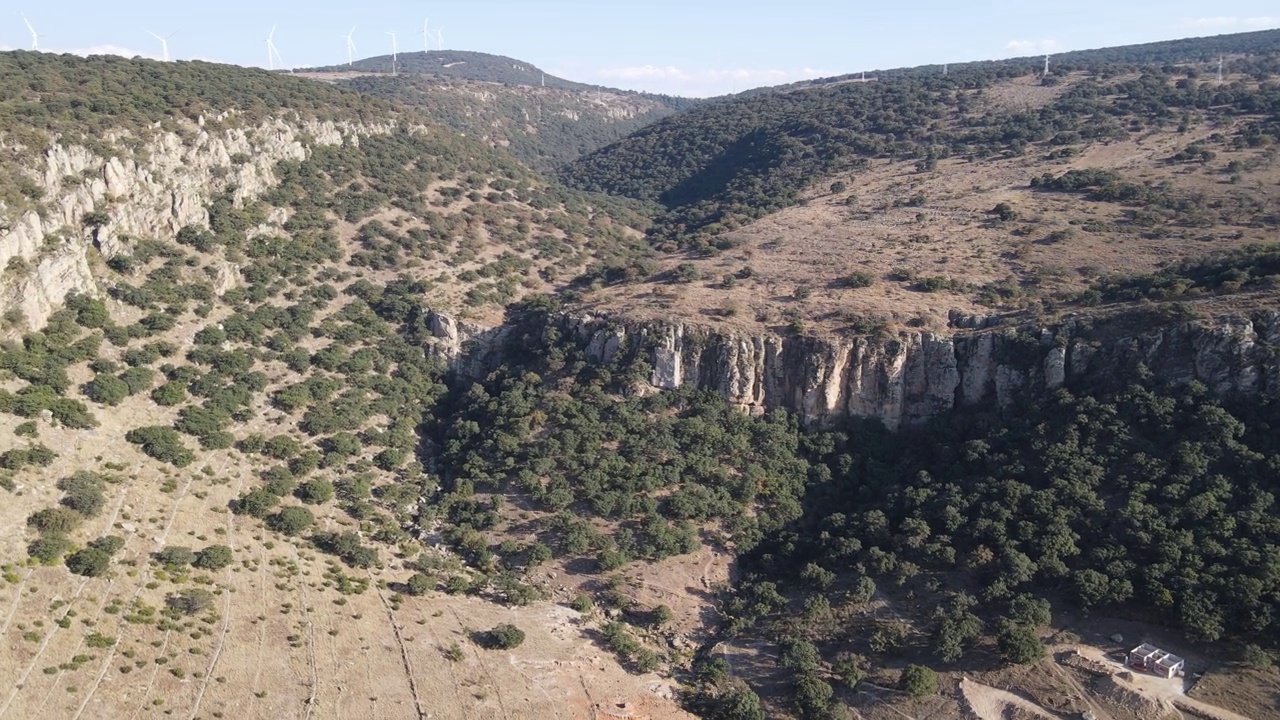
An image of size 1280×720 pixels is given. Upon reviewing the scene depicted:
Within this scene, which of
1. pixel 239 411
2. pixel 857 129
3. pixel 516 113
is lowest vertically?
pixel 239 411

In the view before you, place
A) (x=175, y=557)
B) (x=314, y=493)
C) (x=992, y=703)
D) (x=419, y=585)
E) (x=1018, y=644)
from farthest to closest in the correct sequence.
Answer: (x=314, y=493), (x=419, y=585), (x=175, y=557), (x=1018, y=644), (x=992, y=703)

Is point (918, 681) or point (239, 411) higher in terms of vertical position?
point (239, 411)

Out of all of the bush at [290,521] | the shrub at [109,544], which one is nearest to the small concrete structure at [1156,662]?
the bush at [290,521]

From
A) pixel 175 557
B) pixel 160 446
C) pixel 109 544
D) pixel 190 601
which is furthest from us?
pixel 160 446

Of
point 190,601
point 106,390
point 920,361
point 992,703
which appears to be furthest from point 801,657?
point 106,390

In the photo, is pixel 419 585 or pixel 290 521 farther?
pixel 290 521

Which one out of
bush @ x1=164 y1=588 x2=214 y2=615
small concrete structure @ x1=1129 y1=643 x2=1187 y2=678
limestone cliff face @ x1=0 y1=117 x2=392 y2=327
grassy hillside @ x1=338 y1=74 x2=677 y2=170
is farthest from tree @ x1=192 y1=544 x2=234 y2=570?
grassy hillside @ x1=338 y1=74 x2=677 y2=170

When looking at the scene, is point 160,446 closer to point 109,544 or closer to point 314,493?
point 109,544

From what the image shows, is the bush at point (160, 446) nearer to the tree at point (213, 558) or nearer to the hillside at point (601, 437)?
the hillside at point (601, 437)

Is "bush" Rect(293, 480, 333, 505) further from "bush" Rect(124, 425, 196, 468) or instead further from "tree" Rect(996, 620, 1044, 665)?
"tree" Rect(996, 620, 1044, 665)

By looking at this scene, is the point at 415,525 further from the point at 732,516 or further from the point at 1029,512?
the point at 1029,512
